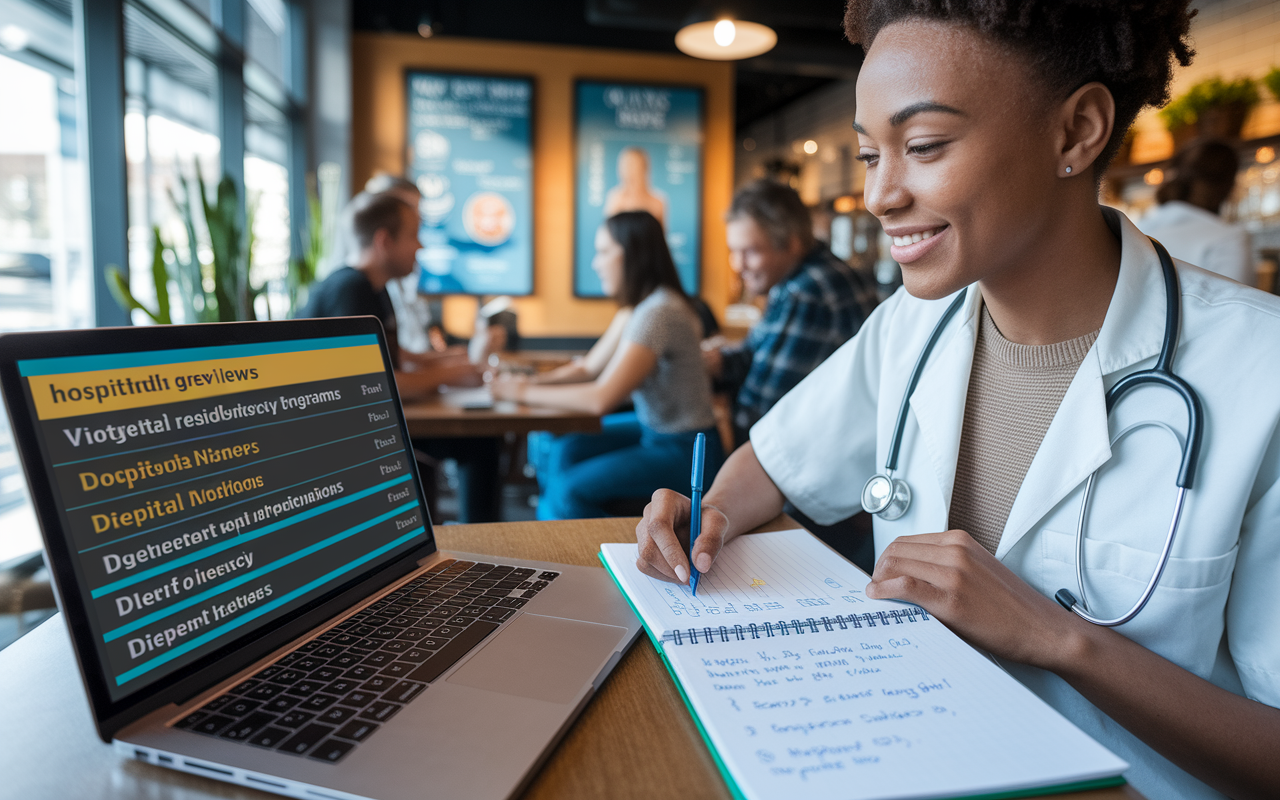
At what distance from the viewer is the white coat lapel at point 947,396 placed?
0.99 metres

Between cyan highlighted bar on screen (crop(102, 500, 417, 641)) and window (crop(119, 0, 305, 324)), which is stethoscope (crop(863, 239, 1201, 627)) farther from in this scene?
window (crop(119, 0, 305, 324))

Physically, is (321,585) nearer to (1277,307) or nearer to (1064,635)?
(1064,635)

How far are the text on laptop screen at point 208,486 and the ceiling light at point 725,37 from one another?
3.92 m

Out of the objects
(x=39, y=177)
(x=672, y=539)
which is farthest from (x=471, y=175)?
(x=672, y=539)

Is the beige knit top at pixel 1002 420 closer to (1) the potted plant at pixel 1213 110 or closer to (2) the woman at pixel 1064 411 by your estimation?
(2) the woman at pixel 1064 411

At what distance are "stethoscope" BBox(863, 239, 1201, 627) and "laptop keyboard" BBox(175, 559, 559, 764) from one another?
479 mm

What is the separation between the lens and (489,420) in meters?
2.21

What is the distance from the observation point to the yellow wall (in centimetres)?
582

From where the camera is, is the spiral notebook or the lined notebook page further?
the lined notebook page

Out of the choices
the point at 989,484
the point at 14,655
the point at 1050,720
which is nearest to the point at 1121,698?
the point at 1050,720

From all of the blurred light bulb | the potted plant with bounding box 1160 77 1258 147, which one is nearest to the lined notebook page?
the blurred light bulb

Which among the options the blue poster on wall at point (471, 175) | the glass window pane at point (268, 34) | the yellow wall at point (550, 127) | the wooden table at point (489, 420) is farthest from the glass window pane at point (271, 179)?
the wooden table at point (489, 420)

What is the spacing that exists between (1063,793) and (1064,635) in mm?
236

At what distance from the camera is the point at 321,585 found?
705 millimetres
